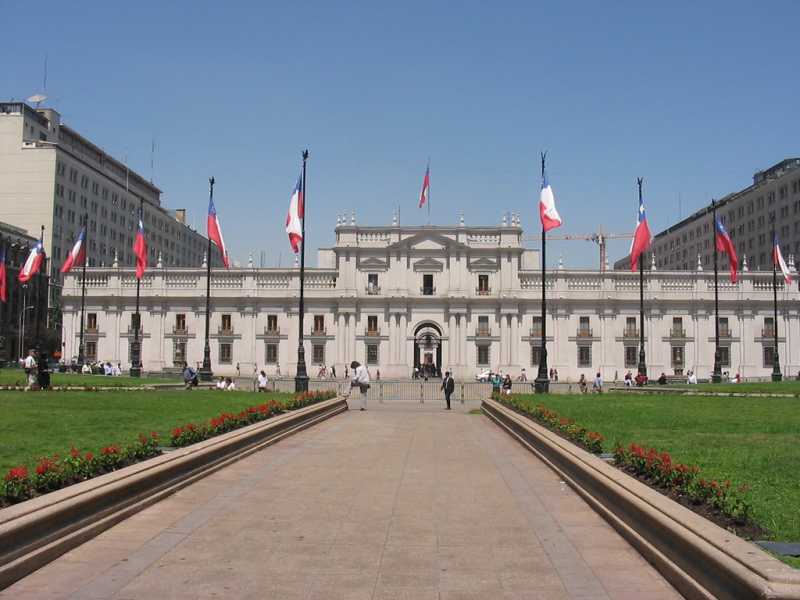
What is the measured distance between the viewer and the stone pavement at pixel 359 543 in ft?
20.9

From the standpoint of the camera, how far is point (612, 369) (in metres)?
64.8

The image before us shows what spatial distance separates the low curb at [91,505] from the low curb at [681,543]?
570cm

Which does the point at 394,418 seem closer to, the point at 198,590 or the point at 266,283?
the point at 198,590

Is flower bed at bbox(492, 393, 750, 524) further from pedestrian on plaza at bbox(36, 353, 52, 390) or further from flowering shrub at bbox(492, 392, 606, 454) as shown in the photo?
pedestrian on plaza at bbox(36, 353, 52, 390)

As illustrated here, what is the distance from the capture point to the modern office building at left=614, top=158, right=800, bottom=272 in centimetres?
7888

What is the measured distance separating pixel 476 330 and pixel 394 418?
43016 millimetres

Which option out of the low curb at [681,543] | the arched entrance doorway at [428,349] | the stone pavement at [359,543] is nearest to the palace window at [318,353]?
the arched entrance doorway at [428,349]

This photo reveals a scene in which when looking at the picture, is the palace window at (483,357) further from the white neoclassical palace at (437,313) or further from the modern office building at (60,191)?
the modern office building at (60,191)

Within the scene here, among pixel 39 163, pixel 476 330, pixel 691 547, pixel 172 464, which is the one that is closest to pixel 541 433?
pixel 172 464

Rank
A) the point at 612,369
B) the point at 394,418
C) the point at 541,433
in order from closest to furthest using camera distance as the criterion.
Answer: the point at 541,433, the point at 394,418, the point at 612,369

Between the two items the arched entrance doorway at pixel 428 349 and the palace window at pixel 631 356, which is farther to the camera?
the arched entrance doorway at pixel 428 349

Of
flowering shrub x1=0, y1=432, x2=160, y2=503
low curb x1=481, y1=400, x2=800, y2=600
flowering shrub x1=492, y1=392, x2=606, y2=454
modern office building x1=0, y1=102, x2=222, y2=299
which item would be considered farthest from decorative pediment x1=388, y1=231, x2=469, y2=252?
flowering shrub x1=0, y1=432, x2=160, y2=503

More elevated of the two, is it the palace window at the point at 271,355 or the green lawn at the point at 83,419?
the palace window at the point at 271,355

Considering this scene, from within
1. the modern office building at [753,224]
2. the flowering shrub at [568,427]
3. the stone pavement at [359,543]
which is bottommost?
the stone pavement at [359,543]
